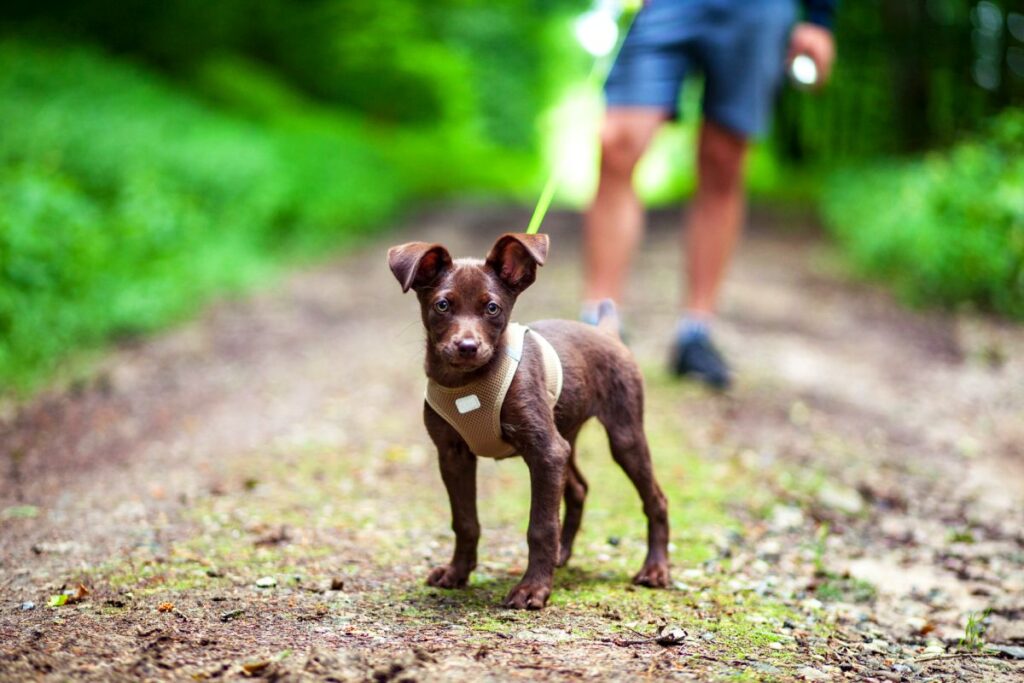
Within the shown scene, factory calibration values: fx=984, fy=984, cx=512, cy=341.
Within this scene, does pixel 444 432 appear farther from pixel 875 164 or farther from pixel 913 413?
pixel 875 164

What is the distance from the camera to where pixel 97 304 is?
275 inches

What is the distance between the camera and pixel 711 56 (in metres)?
5.46

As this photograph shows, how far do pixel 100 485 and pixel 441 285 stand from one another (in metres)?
2.28

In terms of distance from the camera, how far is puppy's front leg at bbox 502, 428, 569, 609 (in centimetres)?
294

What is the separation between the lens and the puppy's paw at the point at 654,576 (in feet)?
10.9

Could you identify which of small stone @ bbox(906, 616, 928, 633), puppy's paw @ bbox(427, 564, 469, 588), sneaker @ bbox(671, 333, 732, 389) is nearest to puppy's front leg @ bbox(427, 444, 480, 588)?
puppy's paw @ bbox(427, 564, 469, 588)

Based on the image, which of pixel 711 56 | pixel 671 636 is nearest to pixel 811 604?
pixel 671 636

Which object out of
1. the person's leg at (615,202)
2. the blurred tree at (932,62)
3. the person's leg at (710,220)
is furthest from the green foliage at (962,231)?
the person's leg at (615,202)

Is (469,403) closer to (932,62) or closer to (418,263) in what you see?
(418,263)

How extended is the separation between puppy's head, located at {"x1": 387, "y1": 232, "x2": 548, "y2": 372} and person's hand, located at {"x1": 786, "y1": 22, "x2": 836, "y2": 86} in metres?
3.54

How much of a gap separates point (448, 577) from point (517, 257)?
1083 mm

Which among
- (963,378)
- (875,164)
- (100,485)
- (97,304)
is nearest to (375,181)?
(875,164)

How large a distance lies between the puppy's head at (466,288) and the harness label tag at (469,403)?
103mm

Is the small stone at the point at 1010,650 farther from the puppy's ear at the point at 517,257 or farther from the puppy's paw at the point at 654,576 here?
the puppy's ear at the point at 517,257
